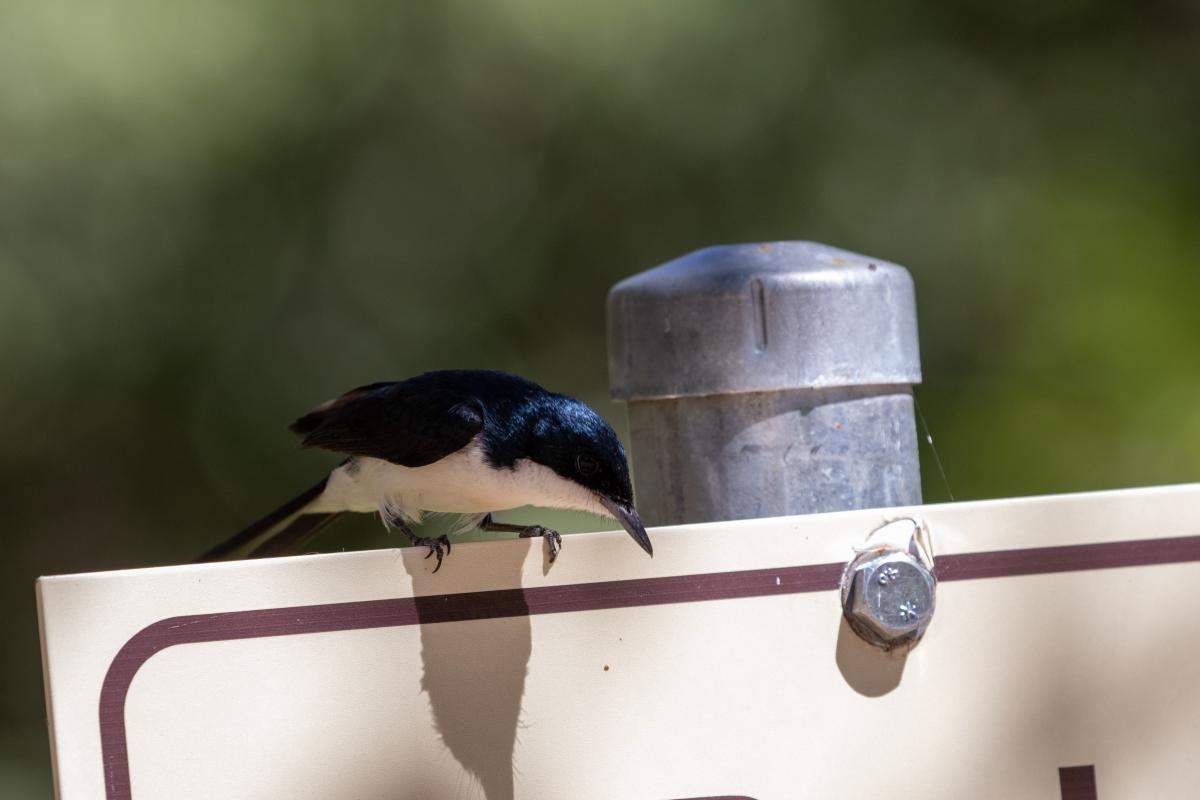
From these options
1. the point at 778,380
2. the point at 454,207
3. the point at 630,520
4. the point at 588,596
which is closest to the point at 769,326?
the point at 778,380

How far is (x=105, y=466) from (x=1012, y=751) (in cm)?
522

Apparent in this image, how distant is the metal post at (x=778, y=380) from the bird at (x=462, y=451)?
42 centimetres

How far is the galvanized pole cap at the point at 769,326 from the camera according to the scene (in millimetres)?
1756

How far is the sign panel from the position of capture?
1.49 metres

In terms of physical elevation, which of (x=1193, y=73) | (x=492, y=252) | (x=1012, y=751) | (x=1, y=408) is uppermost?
(x=1193, y=73)

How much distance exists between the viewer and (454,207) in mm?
6387

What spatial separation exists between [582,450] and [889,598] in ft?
3.01

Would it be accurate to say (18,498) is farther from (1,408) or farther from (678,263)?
(678,263)

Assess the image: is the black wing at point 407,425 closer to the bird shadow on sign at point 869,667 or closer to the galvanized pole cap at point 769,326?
the galvanized pole cap at point 769,326

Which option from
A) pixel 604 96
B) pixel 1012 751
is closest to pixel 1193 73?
pixel 604 96

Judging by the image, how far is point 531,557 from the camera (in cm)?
154

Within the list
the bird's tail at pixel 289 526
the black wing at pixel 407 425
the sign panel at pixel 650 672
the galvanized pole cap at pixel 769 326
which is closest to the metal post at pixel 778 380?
the galvanized pole cap at pixel 769 326

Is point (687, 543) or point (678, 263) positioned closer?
point (687, 543)

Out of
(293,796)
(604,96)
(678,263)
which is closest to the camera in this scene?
(293,796)
